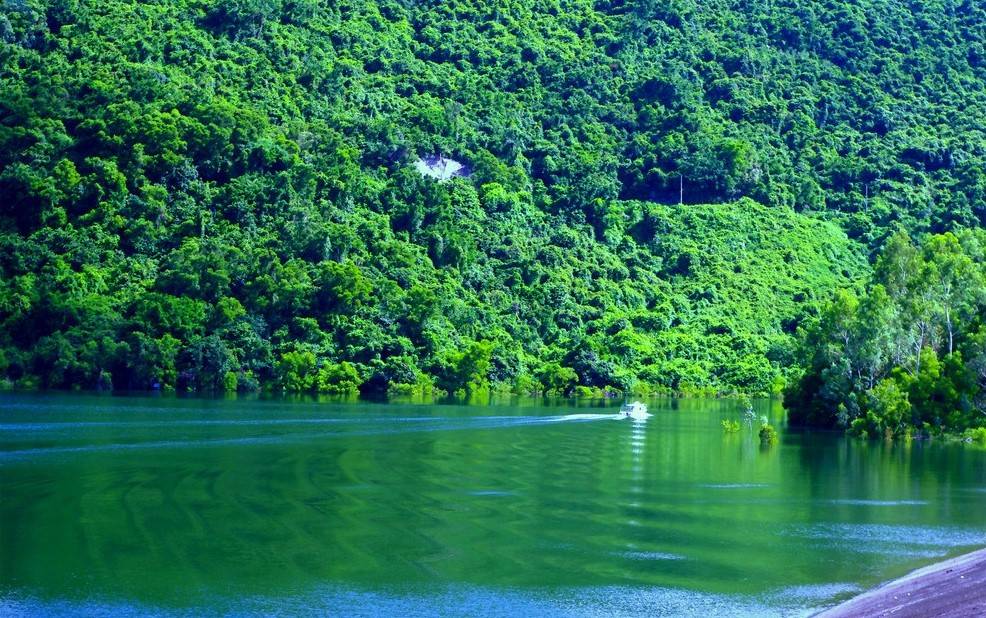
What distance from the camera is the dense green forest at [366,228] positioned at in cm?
12738

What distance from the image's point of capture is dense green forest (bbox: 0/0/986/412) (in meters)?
127

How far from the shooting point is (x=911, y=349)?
261 ft

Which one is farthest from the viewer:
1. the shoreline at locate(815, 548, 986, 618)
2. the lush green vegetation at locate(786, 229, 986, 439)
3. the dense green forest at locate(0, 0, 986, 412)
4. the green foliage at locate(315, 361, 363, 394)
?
the dense green forest at locate(0, 0, 986, 412)

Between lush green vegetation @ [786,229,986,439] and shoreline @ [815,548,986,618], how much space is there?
135ft

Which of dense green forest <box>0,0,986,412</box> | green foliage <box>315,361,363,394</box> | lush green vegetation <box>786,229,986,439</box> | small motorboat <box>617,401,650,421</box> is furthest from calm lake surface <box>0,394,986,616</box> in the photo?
green foliage <box>315,361,363,394</box>

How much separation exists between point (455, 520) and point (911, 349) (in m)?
47.0

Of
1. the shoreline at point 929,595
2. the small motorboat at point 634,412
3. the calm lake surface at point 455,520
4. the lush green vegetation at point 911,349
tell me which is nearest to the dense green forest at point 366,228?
the lush green vegetation at point 911,349

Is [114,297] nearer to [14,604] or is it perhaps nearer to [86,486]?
[86,486]

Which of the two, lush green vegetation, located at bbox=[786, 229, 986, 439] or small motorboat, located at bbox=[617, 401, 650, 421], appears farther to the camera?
small motorboat, located at bbox=[617, 401, 650, 421]

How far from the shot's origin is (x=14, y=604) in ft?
96.4

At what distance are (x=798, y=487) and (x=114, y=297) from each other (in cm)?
9098

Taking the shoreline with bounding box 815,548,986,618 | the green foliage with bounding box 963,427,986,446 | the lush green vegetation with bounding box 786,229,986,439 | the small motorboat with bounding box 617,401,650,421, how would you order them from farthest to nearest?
the small motorboat with bounding box 617,401,650,421
the lush green vegetation with bounding box 786,229,986,439
the green foliage with bounding box 963,427,986,446
the shoreline with bounding box 815,548,986,618

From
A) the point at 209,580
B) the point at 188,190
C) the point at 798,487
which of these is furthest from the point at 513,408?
the point at 209,580

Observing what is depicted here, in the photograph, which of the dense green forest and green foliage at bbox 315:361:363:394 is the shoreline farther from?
green foliage at bbox 315:361:363:394
